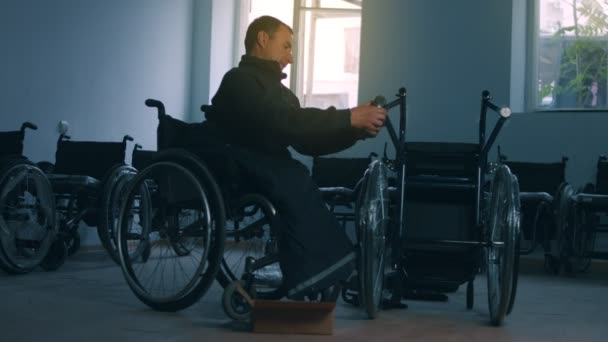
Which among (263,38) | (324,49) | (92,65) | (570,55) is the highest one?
(324,49)

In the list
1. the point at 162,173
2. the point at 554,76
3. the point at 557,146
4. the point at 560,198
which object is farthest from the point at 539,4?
the point at 162,173

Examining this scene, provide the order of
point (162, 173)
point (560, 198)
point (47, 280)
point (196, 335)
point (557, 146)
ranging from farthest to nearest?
point (557, 146), point (560, 198), point (47, 280), point (162, 173), point (196, 335)

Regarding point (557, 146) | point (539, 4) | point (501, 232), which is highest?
point (539, 4)

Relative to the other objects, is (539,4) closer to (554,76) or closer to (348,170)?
(554,76)

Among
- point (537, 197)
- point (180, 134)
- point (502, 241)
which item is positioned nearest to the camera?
point (502, 241)

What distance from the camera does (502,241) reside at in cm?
267

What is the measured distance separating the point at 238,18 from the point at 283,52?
4.34 meters

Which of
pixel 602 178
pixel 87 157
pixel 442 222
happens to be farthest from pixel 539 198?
pixel 87 157

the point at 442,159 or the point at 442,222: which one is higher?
the point at 442,159

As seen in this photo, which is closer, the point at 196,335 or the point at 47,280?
the point at 196,335

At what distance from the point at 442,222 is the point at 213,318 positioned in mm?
867

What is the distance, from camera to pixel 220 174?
269 centimetres

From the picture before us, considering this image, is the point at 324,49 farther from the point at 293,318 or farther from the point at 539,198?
the point at 293,318

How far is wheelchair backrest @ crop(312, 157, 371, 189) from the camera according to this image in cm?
561
